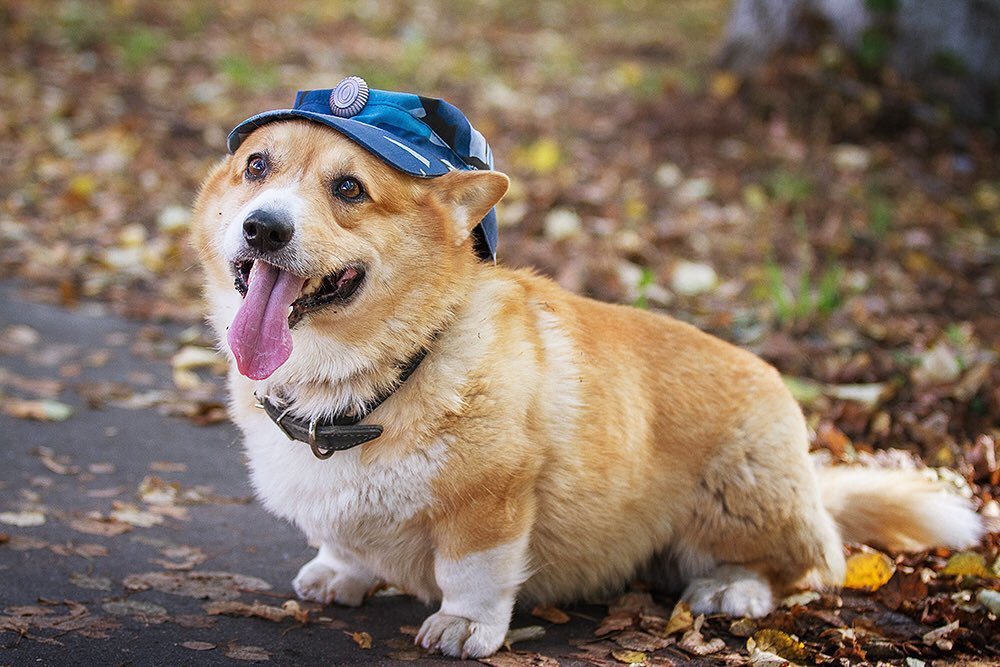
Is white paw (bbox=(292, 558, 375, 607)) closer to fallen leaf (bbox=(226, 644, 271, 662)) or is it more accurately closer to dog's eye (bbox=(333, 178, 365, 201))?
fallen leaf (bbox=(226, 644, 271, 662))

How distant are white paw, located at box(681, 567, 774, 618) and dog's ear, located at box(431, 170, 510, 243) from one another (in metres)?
1.35

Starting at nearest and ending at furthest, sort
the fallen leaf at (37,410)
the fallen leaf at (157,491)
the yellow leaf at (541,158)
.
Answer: the fallen leaf at (157,491) → the fallen leaf at (37,410) → the yellow leaf at (541,158)

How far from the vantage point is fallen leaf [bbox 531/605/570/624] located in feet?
9.87

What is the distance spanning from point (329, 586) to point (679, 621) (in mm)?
1070

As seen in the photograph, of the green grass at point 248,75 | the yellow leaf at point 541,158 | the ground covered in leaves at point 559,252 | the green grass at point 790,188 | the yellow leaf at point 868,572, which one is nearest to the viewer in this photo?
the ground covered in leaves at point 559,252

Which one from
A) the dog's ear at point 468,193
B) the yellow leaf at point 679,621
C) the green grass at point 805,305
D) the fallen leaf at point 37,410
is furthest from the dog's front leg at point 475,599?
the green grass at point 805,305

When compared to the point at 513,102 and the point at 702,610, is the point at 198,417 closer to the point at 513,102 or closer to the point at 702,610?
the point at 702,610

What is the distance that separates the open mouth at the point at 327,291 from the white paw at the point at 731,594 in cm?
146

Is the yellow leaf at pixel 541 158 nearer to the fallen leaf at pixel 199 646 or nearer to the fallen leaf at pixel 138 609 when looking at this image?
the fallen leaf at pixel 138 609

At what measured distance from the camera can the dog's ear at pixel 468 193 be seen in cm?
264

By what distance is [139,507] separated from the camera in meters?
3.53

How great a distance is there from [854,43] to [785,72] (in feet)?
1.74

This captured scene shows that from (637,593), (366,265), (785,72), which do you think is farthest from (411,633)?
(785,72)

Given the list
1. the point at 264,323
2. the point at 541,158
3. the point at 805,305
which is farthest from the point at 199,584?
the point at 541,158
